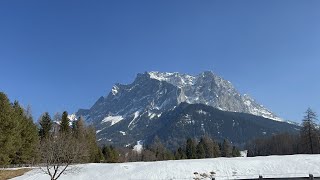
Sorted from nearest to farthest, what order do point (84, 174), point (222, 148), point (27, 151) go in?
point (84, 174)
point (27, 151)
point (222, 148)

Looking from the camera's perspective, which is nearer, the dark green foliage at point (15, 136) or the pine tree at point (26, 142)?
the dark green foliage at point (15, 136)

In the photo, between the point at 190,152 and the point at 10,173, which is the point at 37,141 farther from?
the point at 190,152

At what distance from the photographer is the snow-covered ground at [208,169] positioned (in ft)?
200

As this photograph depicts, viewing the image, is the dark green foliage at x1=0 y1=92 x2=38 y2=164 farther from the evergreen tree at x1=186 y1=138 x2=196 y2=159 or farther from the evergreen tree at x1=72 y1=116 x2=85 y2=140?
the evergreen tree at x1=186 y1=138 x2=196 y2=159

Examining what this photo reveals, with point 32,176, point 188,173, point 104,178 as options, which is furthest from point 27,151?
point 188,173

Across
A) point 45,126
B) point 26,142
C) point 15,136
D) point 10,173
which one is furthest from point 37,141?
point 10,173

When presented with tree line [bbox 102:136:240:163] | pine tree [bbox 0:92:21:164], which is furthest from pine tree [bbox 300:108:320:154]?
pine tree [bbox 0:92:21:164]

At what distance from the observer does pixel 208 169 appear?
63562mm

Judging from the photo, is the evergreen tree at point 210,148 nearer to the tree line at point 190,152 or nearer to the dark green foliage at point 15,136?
the tree line at point 190,152

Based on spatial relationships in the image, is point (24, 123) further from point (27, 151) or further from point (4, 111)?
point (4, 111)

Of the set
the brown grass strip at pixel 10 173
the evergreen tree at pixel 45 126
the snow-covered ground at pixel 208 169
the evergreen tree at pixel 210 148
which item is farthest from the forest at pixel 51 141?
Result: the evergreen tree at pixel 210 148

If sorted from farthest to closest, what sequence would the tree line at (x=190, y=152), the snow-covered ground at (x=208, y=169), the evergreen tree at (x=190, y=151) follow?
the evergreen tree at (x=190, y=151) → the tree line at (x=190, y=152) → the snow-covered ground at (x=208, y=169)

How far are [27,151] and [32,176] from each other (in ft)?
60.7

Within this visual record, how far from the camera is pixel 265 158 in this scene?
68.8 metres
